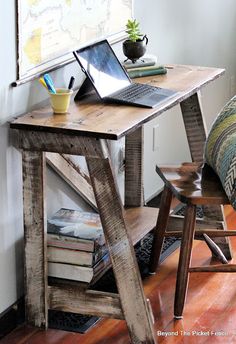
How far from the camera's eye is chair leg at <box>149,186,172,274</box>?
322 cm

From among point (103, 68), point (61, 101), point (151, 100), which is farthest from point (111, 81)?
point (61, 101)

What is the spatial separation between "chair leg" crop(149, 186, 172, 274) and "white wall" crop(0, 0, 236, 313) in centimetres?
31

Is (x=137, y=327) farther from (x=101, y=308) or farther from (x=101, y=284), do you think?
(x=101, y=284)

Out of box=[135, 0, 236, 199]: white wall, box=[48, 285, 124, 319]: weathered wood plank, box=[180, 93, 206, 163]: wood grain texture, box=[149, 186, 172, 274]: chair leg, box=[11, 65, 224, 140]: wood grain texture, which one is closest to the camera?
box=[11, 65, 224, 140]: wood grain texture

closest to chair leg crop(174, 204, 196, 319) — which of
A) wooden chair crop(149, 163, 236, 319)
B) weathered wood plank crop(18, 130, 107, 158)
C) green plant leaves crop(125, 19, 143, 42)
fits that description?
wooden chair crop(149, 163, 236, 319)

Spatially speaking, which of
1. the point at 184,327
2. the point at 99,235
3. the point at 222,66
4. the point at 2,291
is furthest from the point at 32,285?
the point at 222,66

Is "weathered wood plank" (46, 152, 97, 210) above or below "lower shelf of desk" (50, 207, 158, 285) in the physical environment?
above

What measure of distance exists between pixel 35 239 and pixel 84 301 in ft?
0.93

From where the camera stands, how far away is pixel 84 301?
2.87 metres

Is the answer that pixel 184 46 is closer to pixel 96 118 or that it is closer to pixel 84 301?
pixel 96 118

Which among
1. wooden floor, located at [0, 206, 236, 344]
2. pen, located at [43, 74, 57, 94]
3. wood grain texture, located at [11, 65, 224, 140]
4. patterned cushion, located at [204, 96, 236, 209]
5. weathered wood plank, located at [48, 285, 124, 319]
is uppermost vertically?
pen, located at [43, 74, 57, 94]

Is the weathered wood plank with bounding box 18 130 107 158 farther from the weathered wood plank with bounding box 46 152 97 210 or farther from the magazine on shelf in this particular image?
the magazine on shelf

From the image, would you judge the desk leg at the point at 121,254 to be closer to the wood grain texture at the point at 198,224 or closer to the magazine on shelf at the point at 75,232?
the magazine on shelf at the point at 75,232

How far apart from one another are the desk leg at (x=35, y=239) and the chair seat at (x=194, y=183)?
0.51m
